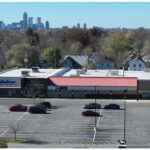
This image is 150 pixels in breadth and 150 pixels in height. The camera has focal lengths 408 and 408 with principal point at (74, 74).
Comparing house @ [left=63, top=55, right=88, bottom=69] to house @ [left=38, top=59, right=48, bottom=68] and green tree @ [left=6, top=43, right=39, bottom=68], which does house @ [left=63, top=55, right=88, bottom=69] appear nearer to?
house @ [left=38, top=59, right=48, bottom=68]

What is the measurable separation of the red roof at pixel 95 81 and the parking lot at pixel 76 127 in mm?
4432

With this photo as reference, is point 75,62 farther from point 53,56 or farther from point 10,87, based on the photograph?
point 10,87

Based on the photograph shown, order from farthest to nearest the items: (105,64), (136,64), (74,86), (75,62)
Result: (75,62)
(105,64)
(136,64)
(74,86)

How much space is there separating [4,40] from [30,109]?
224ft

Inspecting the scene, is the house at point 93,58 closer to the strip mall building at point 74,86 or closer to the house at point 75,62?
the house at point 75,62

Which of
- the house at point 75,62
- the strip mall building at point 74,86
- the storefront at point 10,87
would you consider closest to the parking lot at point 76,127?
the strip mall building at point 74,86

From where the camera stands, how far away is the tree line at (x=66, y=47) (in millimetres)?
75562

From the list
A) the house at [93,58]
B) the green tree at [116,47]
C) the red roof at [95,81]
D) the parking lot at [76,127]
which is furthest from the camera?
the green tree at [116,47]

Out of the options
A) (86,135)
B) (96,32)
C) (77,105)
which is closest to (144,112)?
(77,105)

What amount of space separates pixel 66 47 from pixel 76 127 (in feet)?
212

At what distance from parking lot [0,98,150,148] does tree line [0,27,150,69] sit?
32.4 meters

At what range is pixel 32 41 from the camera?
303 ft

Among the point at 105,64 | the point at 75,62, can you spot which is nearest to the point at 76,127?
the point at 105,64

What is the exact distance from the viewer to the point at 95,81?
4694 centimetres
